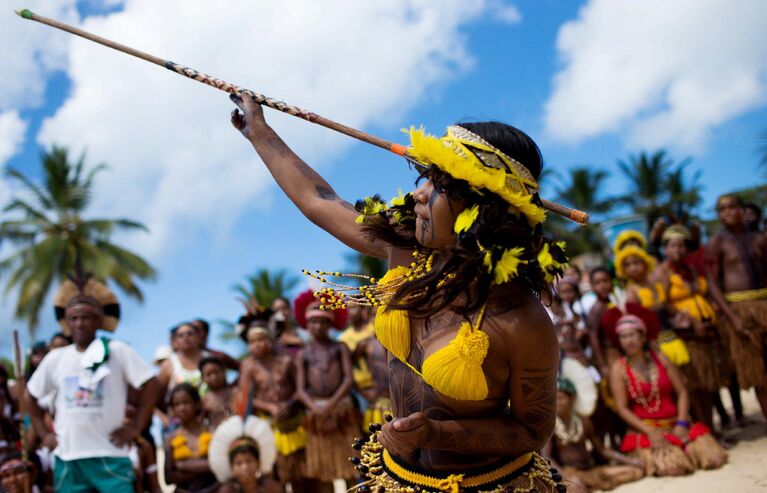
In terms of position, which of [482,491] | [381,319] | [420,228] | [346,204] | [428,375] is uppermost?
[346,204]

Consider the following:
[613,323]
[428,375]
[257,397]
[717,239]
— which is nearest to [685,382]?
[613,323]

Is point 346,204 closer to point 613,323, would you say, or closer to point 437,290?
point 437,290

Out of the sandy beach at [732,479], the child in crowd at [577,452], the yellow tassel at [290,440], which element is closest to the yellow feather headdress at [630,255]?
the child in crowd at [577,452]

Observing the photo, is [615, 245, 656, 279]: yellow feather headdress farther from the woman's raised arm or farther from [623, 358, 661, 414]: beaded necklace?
the woman's raised arm

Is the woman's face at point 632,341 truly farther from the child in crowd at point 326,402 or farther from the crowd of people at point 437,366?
the child in crowd at point 326,402

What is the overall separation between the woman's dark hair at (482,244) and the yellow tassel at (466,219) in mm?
13

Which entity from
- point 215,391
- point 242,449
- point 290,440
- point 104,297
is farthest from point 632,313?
point 104,297

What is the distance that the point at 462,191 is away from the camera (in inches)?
97.7

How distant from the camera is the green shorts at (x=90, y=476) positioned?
612 centimetres

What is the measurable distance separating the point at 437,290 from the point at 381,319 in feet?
0.99

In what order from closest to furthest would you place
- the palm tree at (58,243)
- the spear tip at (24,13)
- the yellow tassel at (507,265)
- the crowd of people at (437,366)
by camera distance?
the yellow tassel at (507,265)
the crowd of people at (437,366)
the spear tip at (24,13)
the palm tree at (58,243)

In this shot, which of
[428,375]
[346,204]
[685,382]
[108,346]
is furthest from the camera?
[685,382]

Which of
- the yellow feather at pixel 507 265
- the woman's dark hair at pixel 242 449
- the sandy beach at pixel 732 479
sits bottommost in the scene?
the sandy beach at pixel 732 479

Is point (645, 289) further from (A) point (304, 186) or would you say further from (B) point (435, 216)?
(B) point (435, 216)
